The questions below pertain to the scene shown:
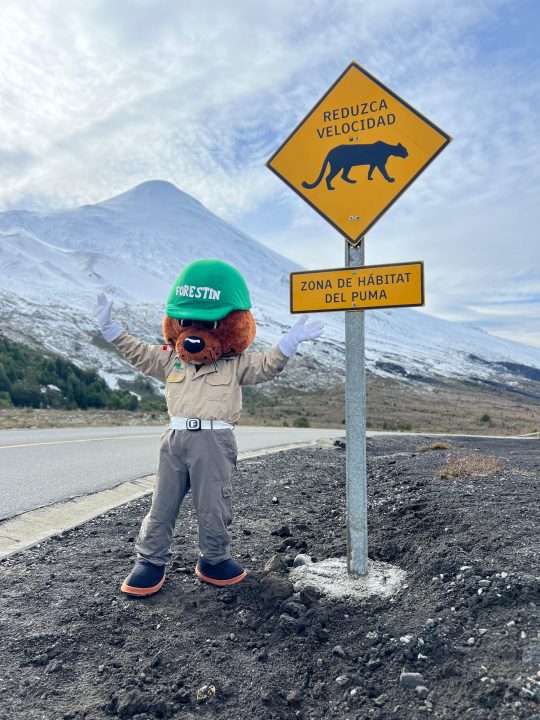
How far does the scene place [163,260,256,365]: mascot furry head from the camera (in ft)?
10.8

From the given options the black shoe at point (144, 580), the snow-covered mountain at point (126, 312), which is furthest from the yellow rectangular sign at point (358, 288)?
the snow-covered mountain at point (126, 312)

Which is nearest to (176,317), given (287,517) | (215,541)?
(215,541)

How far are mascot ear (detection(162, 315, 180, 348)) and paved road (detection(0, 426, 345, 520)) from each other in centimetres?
292

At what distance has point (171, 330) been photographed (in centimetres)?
346

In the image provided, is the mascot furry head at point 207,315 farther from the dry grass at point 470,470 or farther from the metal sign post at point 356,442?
the dry grass at point 470,470

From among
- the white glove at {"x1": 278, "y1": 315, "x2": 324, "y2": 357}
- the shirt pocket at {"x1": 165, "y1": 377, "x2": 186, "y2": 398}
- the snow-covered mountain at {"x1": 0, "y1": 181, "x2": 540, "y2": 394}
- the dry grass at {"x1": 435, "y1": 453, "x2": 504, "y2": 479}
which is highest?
the snow-covered mountain at {"x1": 0, "y1": 181, "x2": 540, "y2": 394}

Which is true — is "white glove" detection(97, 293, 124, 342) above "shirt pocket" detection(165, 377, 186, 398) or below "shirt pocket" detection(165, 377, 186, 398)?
above

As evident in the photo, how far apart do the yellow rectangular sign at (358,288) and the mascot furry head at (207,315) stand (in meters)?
0.37

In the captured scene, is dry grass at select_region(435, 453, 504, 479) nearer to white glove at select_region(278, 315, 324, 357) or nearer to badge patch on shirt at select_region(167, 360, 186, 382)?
white glove at select_region(278, 315, 324, 357)

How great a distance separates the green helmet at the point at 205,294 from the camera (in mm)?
3336

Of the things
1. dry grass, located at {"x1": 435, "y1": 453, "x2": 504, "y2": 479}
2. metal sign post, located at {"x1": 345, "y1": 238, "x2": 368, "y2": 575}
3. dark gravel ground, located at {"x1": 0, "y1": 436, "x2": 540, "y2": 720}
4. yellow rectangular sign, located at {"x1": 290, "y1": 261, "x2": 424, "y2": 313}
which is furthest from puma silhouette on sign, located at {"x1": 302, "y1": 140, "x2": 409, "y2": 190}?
dry grass, located at {"x1": 435, "y1": 453, "x2": 504, "y2": 479}

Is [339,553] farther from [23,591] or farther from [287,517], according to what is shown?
[23,591]

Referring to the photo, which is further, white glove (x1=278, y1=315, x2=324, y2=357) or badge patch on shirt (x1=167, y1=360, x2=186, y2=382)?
badge patch on shirt (x1=167, y1=360, x2=186, y2=382)

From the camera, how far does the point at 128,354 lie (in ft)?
11.9
